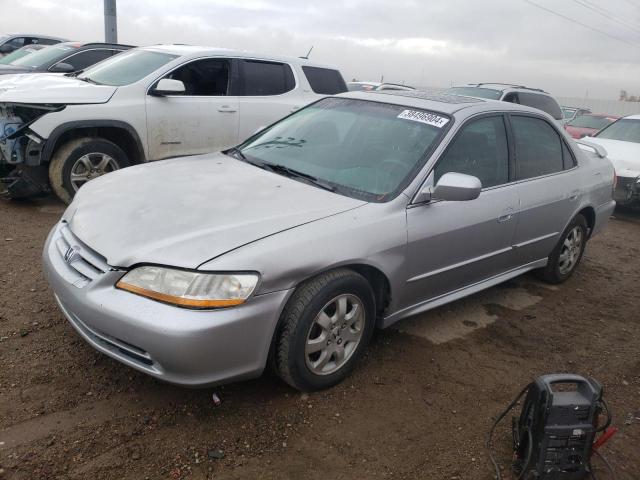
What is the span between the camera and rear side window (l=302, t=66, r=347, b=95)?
7.20m

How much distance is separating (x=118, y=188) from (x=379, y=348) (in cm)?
188

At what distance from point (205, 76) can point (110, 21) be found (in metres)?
7.79

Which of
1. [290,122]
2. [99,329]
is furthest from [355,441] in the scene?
[290,122]

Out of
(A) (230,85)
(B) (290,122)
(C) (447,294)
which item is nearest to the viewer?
(C) (447,294)

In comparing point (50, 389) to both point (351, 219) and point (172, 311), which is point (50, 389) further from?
point (351, 219)

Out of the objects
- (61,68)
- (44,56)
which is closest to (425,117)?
(61,68)

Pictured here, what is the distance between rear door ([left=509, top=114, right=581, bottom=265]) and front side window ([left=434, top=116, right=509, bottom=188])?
0.56 ft

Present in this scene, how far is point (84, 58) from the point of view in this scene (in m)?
8.98

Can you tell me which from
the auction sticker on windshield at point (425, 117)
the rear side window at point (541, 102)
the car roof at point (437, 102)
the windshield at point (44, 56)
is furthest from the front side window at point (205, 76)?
the rear side window at point (541, 102)

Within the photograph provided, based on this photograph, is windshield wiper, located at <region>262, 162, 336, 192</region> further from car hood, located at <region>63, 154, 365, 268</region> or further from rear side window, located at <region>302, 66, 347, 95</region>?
rear side window, located at <region>302, 66, 347, 95</region>

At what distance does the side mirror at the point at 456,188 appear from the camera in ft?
10.0

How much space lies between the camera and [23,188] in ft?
17.5

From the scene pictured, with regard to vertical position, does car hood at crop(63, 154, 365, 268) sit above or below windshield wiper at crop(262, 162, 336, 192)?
below

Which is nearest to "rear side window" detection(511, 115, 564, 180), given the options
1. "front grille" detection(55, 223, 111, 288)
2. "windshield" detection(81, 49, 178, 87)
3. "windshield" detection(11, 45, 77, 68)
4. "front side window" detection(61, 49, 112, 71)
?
"front grille" detection(55, 223, 111, 288)
